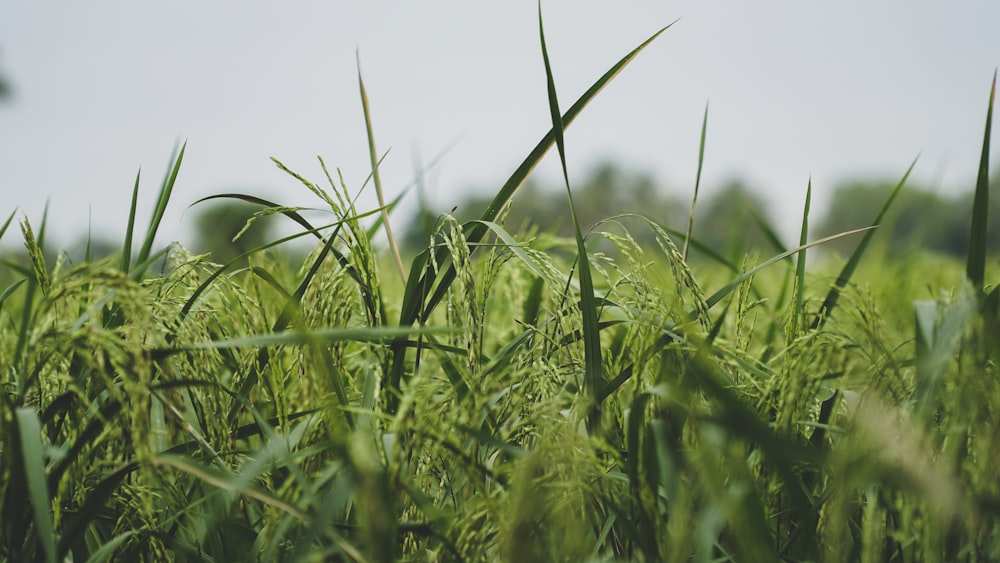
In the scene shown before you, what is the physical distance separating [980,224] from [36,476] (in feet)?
3.01

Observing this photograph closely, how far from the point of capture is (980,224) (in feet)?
2.38

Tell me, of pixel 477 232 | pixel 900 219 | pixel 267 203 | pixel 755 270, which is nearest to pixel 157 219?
pixel 267 203

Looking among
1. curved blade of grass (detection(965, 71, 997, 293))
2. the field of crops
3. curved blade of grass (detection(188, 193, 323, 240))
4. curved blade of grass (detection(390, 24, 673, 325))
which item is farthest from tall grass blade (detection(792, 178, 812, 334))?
curved blade of grass (detection(188, 193, 323, 240))

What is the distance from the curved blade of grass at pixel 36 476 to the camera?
1.81 feet

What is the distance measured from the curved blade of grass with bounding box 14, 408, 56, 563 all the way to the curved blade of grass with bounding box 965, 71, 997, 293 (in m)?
0.87

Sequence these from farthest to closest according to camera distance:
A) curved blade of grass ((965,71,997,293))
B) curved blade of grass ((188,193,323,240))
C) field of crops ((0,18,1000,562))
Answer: curved blade of grass ((188,193,323,240))
curved blade of grass ((965,71,997,293))
field of crops ((0,18,1000,562))

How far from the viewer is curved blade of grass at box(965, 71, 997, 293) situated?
2.34ft

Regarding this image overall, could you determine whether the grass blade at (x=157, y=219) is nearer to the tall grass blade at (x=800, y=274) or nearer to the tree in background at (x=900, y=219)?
the tall grass blade at (x=800, y=274)

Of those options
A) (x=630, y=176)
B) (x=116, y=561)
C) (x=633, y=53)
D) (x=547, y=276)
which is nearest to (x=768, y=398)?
(x=547, y=276)

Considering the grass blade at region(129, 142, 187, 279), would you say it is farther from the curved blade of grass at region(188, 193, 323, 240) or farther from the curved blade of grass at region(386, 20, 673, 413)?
the curved blade of grass at region(386, 20, 673, 413)

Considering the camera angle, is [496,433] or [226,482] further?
[496,433]

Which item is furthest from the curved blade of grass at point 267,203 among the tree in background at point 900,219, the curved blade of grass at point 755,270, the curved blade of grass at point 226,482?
the tree in background at point 900,219

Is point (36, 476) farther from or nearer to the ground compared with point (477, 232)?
nearer to the ground

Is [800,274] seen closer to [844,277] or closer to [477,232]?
[844,277]
